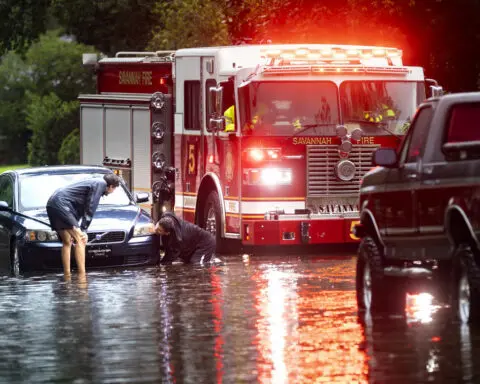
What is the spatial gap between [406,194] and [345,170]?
8.46m

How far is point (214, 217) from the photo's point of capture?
24203 millimetres

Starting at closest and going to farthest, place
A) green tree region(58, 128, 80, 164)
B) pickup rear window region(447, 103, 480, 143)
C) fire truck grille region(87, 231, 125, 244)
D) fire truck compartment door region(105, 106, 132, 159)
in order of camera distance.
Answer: pickup rear window region(447, 103, 480, 143), fire truck grille region(87, 231, 125, 244), fire truck compartment door region(105, 106, 132, 159), green tree region(58, 128, 80, 164)

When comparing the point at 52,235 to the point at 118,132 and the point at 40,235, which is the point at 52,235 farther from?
the point at 118,132

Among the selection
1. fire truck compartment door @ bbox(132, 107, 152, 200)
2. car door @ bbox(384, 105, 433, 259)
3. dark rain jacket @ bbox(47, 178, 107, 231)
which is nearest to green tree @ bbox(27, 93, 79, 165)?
fire truck compartment door @ bbox(132, 107, 152, 200)

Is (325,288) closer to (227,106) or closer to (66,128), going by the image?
(227,106)

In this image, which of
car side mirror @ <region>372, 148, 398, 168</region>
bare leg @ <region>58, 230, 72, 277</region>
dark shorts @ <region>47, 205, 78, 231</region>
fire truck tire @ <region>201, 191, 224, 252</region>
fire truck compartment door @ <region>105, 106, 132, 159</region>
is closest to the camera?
car side mirror @ <region>372, 148, 398, 168</region>

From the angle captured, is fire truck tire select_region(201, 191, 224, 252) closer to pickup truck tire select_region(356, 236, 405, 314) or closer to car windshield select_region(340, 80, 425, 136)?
car windshield select_region(340, 80, 425, 136)

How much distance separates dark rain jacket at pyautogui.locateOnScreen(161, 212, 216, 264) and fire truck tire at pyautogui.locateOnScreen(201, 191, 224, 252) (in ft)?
3.87

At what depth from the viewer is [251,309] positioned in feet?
53.2

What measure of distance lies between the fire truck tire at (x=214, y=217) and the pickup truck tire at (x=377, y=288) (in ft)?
27.3

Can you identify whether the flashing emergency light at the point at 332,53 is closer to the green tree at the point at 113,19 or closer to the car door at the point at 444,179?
the car door at the point at 444,179

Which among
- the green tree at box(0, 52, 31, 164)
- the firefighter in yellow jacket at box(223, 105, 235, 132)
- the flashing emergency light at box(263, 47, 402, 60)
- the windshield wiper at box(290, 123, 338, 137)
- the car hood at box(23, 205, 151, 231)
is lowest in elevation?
the car hood at box(23, 205, 151, 231)

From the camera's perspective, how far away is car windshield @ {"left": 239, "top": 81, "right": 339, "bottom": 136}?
2288 centimetres

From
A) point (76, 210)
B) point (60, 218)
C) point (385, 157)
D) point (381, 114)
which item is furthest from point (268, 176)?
point (385, 157)
